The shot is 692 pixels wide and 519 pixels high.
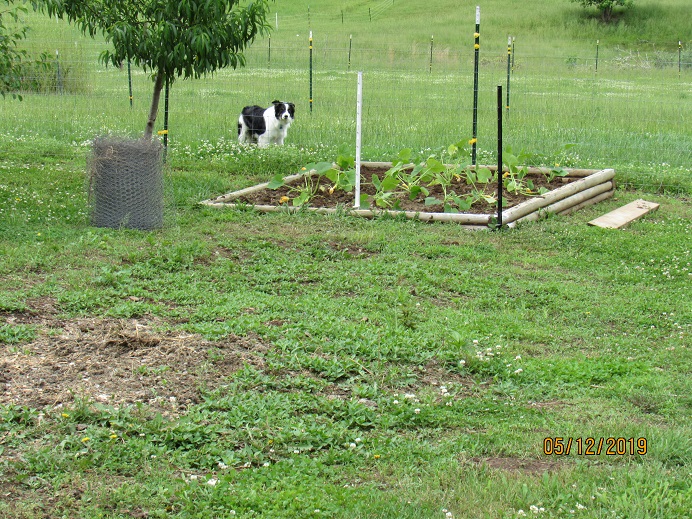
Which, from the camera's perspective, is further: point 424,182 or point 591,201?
point 424,182

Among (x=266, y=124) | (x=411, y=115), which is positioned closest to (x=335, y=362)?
(x=266, y=124)

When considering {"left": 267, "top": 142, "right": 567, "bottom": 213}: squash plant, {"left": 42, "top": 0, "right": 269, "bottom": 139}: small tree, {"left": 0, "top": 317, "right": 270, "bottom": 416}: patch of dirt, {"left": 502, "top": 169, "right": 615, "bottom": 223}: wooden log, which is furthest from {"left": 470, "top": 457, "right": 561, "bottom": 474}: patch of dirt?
{"left": 42, "top": 0, "right": 269, "bottom": 139}: small tree

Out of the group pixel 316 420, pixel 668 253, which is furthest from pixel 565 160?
pixel 316 420

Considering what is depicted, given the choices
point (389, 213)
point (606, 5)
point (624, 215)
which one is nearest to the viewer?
point (389, 213)

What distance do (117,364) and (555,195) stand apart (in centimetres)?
579

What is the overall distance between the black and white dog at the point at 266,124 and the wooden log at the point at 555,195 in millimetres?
4790

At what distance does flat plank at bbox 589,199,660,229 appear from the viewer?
8023mm

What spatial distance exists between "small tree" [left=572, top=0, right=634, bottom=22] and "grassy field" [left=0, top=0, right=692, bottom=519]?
34303 millimetres

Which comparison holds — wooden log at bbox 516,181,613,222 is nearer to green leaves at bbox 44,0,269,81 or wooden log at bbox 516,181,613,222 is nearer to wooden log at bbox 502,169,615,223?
wooden log at bbox 502,169,615,223

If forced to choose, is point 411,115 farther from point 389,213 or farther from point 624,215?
point 624,215

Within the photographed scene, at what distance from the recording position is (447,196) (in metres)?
8.58

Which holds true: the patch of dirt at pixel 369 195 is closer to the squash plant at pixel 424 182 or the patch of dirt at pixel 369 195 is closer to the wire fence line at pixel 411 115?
the squash plant at pixel 424 182

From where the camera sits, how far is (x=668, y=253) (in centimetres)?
702
